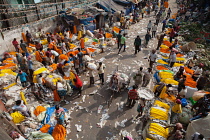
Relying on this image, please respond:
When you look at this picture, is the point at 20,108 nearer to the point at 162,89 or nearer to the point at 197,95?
the point at 162,89

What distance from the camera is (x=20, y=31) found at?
11484 millimetres

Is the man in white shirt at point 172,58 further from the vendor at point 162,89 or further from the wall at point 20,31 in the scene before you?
the wall at point 20,31

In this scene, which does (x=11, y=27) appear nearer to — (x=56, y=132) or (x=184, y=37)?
(x=56, y=132)

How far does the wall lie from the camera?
10531 mm

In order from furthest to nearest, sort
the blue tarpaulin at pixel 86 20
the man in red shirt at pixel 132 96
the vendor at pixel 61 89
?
the blue tarpaulin at pixel 86 20
the vendor at pixel 61 89
the man in red shirt at pixel 132 96

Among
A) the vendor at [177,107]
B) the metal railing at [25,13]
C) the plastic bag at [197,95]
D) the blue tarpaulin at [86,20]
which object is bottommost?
the plastic bag at [197,95]

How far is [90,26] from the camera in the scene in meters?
14.6

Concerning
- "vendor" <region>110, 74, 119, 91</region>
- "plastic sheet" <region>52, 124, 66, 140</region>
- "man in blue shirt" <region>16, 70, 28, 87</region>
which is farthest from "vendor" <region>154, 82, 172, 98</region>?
"man in blue shirt" <region>16, 70, 28, 87</region>

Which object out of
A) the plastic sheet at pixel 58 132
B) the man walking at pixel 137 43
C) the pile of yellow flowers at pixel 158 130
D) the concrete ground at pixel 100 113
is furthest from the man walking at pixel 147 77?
the plastic sheet at pixel 58 132

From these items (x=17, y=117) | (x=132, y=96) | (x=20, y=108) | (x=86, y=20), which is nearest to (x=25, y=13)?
(x=86, y=20)

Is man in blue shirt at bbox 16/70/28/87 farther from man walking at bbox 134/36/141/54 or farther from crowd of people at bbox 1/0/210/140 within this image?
man walking at bbox 134/36/141/54

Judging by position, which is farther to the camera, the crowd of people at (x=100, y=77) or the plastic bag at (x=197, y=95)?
the plastic bag at (x=197, y=95)

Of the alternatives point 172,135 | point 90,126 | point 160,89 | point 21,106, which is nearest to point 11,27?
point 21,106

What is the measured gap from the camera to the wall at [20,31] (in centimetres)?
1053
